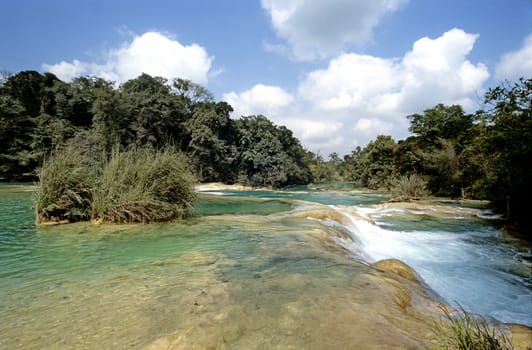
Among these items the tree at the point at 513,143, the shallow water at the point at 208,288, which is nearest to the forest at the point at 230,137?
the tree at the point at 513,143

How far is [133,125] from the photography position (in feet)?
112

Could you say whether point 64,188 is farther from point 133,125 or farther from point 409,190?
point 133,125

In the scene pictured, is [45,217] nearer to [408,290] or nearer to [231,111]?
[408,290]

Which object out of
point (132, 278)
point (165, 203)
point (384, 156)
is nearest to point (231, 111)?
point (384, 156)

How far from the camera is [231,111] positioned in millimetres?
44125

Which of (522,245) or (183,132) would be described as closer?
(522,245)

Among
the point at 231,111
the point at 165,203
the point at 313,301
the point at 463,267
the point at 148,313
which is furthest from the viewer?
the point at 231,111

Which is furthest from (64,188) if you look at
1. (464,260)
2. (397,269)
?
(464,260)

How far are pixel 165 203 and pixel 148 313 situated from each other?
16.7 ft

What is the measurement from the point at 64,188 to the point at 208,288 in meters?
5.77

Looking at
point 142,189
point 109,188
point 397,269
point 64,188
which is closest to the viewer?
point 397,269

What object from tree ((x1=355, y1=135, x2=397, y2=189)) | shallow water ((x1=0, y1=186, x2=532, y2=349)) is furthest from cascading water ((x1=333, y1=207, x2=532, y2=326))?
tree ((x1=355, y1=135, x2=397, y2=189))

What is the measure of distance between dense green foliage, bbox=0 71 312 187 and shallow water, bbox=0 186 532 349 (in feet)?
60.1

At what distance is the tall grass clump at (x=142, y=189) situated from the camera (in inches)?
274
